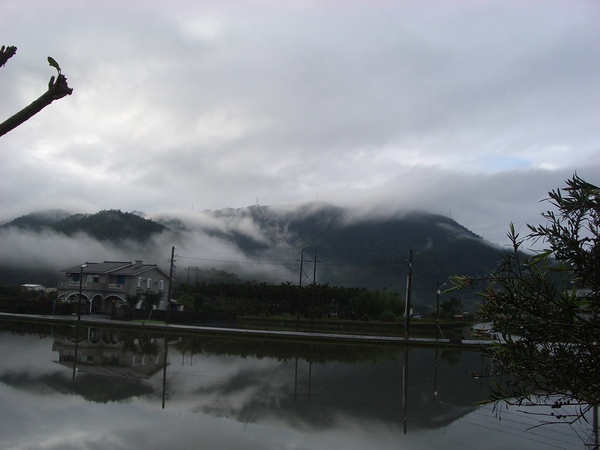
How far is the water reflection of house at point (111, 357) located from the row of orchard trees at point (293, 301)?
43477 mm

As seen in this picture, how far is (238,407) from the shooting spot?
1347cm

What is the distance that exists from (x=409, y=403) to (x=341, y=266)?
481ft

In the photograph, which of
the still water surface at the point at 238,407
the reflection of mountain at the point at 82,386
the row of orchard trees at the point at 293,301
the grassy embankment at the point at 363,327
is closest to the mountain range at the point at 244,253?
the row of orchard trees at the point at 293,301

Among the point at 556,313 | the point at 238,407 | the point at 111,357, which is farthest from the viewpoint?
the point at 111,357

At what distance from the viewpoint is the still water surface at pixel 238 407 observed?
10.3 meters

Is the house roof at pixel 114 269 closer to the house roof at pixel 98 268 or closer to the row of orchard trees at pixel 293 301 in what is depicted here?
the house roof at pixel 98 268

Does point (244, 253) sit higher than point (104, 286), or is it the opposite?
point (244, 253)

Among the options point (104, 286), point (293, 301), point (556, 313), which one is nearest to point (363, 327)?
point (293, 301)

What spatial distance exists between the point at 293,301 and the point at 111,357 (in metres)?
54.5

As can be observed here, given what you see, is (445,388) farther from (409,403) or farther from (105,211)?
(105,211)

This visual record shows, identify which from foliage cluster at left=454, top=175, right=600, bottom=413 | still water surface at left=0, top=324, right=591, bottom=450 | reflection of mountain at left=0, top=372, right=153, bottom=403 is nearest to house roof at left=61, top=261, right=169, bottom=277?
still water surface at left=0, top=324, right=591, bottom=450

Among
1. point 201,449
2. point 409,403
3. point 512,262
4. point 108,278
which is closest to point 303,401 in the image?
point 409,403

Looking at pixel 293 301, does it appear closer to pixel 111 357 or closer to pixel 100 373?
pixel 111 357

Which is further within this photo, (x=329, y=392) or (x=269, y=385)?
(x=269, y=385)
